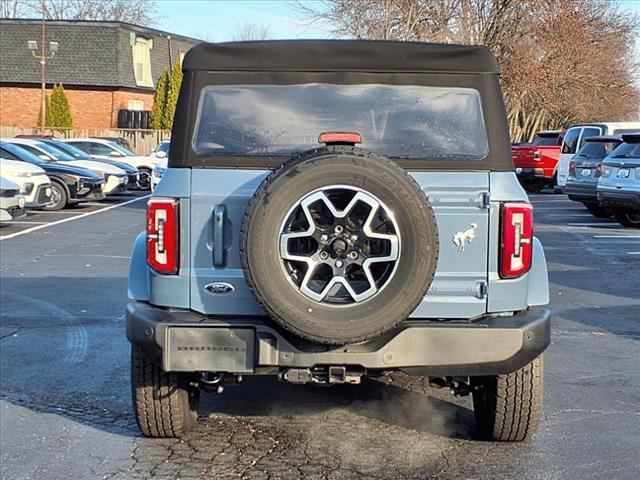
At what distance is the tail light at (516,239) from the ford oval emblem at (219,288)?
4.40 ft

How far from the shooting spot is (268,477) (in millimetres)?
4562

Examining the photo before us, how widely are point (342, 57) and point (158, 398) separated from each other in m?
2.04

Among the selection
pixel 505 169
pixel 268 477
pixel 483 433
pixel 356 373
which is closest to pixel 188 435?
pixel 268 477

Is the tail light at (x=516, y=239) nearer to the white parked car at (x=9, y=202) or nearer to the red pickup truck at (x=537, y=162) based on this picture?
the white parked car at (x=9, y=202)

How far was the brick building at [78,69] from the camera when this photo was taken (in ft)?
148

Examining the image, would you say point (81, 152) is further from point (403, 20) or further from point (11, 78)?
point (11, 78)

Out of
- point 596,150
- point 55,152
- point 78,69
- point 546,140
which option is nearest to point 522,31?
point 546,140

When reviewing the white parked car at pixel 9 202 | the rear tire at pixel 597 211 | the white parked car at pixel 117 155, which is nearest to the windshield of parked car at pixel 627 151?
the rear tire at pixel 597 211

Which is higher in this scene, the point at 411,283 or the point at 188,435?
the point at 411,283

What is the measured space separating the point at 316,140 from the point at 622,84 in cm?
4158

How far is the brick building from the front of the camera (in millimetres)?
45000

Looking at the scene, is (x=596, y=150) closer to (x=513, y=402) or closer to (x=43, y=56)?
(x=513, y=402)

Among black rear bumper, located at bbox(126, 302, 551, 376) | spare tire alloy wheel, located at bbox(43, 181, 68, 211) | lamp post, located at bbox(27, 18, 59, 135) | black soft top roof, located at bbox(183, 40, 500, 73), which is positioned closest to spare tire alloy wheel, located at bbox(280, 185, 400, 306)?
black rear bumper, located at bbox(126, 302, 551, 376)

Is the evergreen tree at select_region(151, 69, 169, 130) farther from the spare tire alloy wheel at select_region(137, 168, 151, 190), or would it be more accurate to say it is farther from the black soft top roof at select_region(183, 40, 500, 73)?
the black soft top roof at select_region(183, 40, 500, 73)
